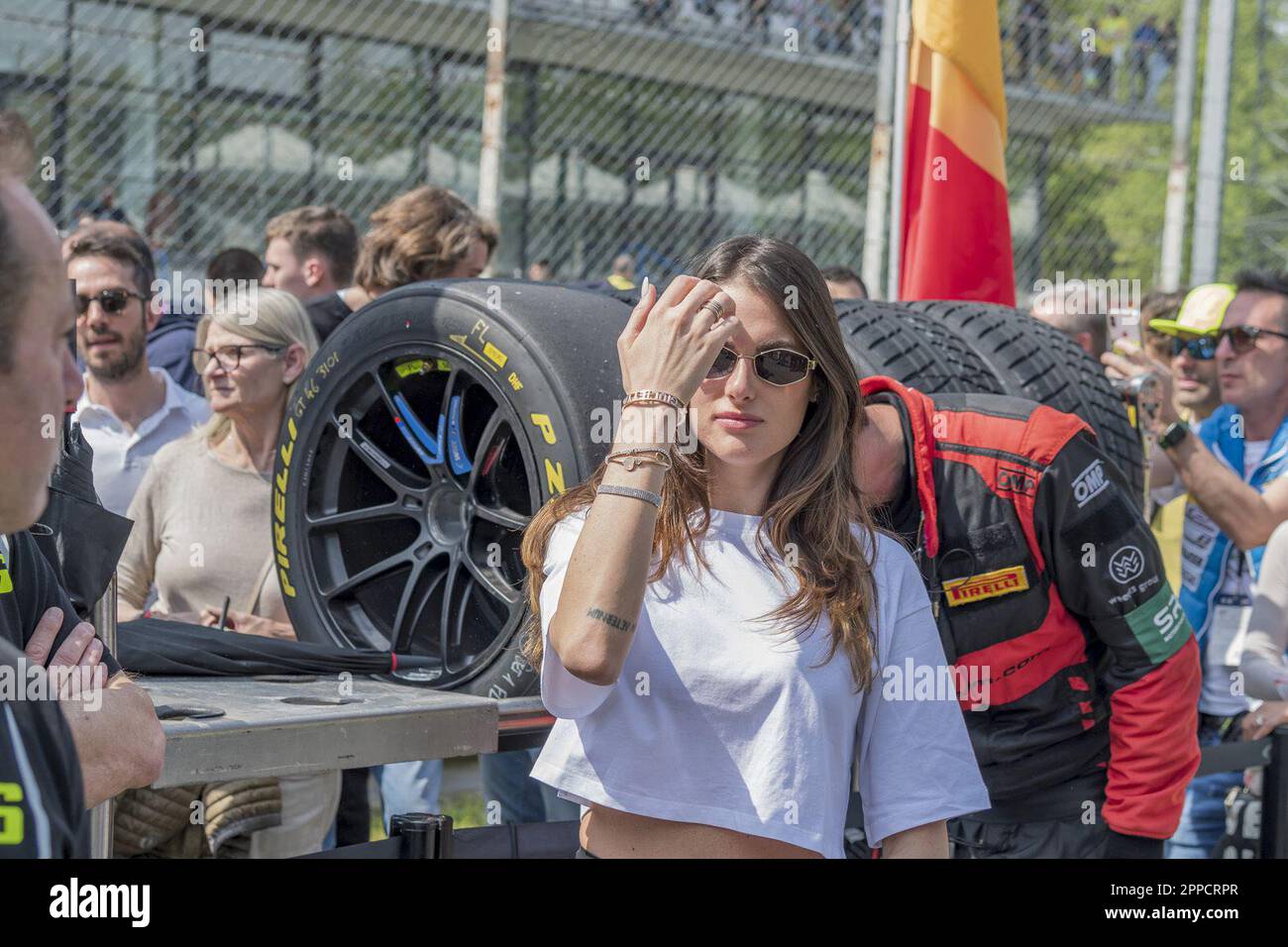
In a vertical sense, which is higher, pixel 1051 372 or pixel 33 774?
pixel 1051 372

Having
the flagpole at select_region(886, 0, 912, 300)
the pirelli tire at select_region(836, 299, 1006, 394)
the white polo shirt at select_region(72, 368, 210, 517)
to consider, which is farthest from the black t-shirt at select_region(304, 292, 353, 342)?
the pirelli tire at select_region(836, 299, 1006, 394)

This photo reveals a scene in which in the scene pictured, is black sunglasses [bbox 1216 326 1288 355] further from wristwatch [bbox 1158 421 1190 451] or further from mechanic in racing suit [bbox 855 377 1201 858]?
mechanic in racing suit [bbox 855 377 1201 858]

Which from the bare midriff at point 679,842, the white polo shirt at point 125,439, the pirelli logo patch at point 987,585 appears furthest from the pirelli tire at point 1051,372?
the white polo shirt at point 125,439

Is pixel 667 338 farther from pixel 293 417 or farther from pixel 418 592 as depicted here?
pixel 293 417

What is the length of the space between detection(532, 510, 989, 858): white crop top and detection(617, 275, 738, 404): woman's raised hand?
284 millimetres

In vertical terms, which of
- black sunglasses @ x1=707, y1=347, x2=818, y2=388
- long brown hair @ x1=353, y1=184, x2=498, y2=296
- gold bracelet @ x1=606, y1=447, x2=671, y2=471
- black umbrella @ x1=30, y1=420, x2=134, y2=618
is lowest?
black umbrella @ x1=30, y1=420, x2=134, y2=618

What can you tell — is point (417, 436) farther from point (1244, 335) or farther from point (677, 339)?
point (1244, 335)

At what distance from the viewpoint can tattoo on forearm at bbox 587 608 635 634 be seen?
83.2 inches

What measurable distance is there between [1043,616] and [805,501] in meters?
0.81

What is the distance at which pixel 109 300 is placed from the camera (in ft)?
15.1

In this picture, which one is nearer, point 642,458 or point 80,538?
point 642,458

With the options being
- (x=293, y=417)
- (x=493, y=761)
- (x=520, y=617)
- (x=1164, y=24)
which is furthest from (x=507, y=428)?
(x=1164, y=24)

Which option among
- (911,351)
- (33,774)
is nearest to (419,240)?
(911,351)
